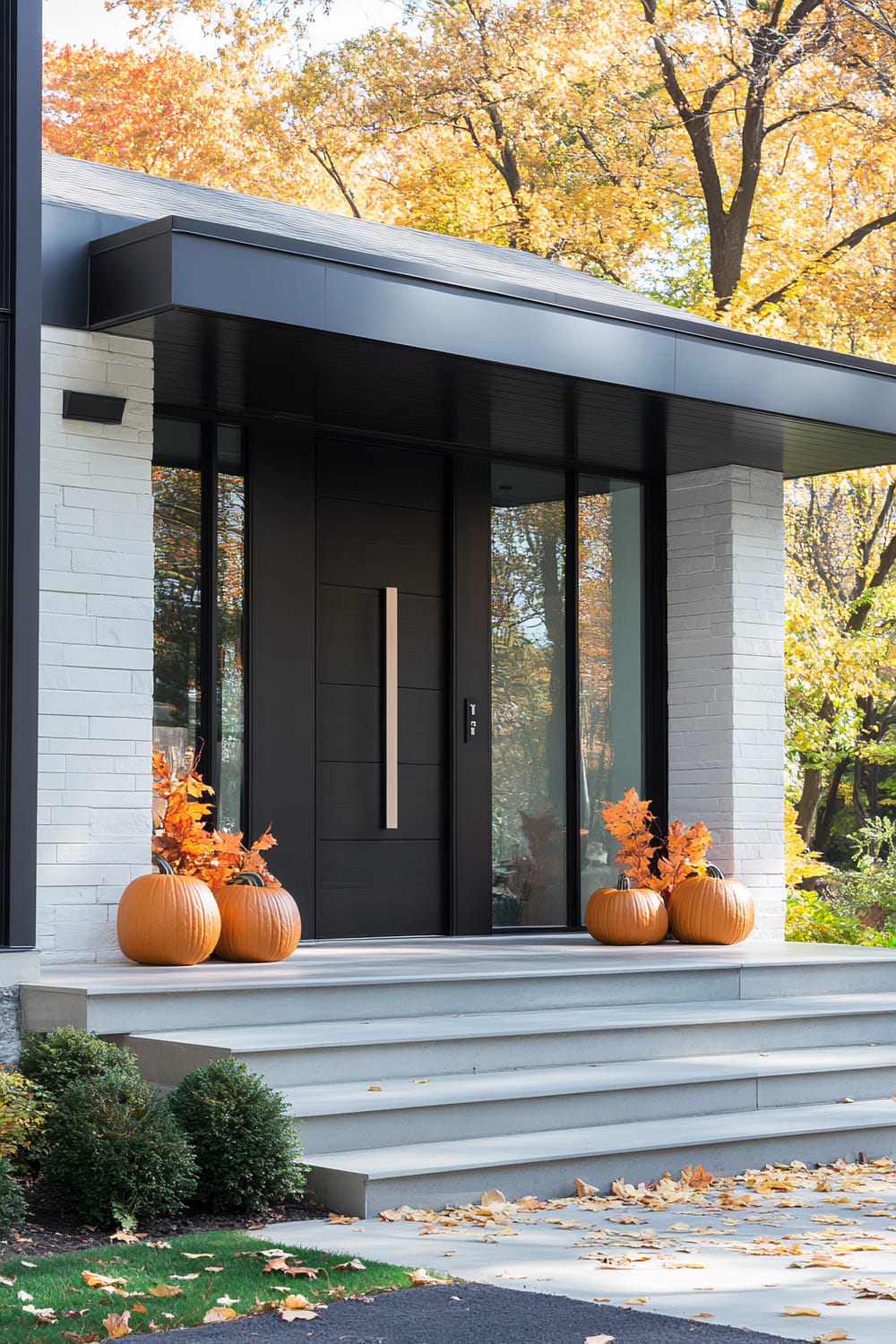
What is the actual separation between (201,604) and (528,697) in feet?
7.50

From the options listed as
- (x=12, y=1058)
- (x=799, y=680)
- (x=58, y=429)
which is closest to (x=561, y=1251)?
(x=12, y=1058)

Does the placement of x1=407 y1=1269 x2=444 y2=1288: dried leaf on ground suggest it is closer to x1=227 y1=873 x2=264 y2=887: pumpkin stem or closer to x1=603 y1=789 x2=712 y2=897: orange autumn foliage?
x1=227 y1=873 x2=264 y2=887: pumpkin stem

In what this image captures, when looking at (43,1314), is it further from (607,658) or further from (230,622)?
(607,658)

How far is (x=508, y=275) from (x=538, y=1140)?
18.1 ft

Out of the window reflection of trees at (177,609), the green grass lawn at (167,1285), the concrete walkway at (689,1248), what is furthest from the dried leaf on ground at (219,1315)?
the window reflection of trees at (177,609)

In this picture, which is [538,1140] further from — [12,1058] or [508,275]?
[508,275]

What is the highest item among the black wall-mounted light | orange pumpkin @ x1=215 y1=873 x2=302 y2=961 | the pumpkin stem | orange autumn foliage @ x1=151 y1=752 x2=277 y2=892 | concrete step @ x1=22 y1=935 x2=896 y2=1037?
the black wall-mounted light

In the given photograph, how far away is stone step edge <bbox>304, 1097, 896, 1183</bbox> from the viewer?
480cm

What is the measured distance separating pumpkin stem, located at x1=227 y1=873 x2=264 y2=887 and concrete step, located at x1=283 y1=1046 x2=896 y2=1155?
1758 mm

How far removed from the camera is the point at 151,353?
709cm

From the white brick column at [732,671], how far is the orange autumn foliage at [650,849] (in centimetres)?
52

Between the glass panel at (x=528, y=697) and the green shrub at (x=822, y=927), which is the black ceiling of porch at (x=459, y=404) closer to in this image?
the glass panel at (x=528, y=697)

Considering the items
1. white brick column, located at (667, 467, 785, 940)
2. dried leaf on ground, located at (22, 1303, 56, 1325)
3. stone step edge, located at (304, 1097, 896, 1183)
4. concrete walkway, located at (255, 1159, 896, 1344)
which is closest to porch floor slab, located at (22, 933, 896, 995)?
white brick column, located at (667, 467, 785, 940)

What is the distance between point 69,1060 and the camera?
507 cm
